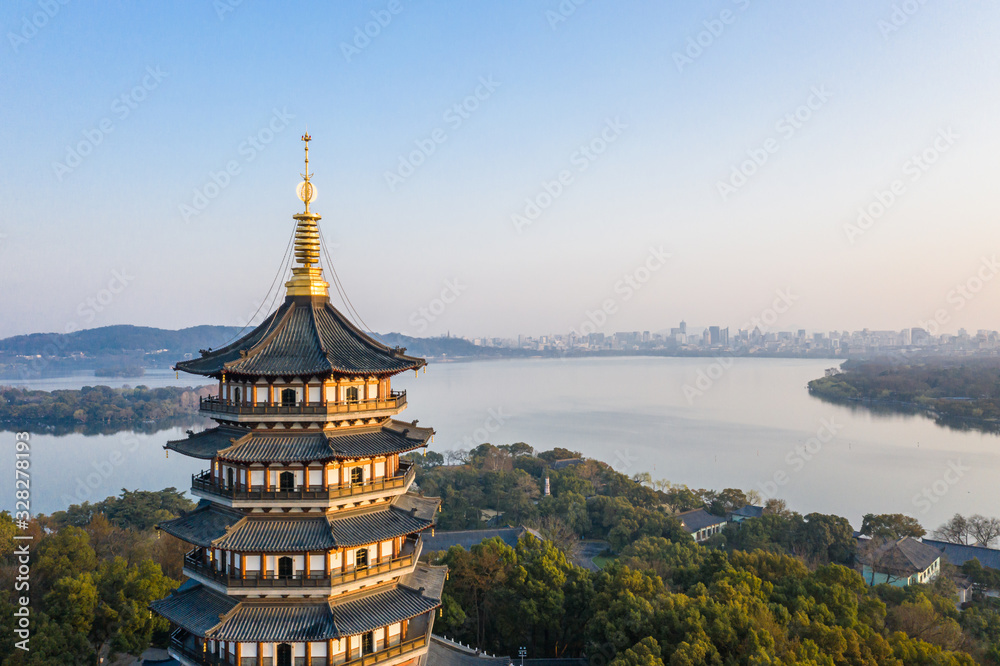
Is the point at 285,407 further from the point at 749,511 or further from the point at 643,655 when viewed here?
the point at 749,511

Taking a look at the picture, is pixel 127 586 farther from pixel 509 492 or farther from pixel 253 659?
pixel 509 492

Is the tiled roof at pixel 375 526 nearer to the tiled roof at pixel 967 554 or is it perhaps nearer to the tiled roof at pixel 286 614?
the tiled roof at pixel 286 614

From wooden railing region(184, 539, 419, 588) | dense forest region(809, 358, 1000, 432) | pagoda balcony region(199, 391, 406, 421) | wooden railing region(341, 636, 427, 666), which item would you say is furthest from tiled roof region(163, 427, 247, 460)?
dense forest region(809, 358, 1000, 432)

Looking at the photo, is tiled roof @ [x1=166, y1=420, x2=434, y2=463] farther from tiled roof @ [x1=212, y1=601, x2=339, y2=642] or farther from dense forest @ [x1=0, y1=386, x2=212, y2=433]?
dense forest @ [x1=0, y1=386, x2=212, y2=433]

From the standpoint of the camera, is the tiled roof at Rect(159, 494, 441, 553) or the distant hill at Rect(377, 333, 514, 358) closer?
the tiled roof at Rect(159, 494, 441, 553)

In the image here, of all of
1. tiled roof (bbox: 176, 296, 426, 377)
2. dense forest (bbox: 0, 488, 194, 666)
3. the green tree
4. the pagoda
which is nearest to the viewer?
the pagoda

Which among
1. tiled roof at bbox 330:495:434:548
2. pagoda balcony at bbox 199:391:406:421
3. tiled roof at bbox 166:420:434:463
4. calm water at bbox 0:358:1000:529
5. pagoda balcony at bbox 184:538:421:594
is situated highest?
pagoda balcony at bbox 199:391:406:421

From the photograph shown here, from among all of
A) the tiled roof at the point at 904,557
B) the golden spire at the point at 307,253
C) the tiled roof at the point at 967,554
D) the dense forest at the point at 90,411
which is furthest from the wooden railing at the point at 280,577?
the dense forest at the point at 90,411

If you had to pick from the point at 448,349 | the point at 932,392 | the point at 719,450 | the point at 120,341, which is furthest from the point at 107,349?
the point at 932,392
